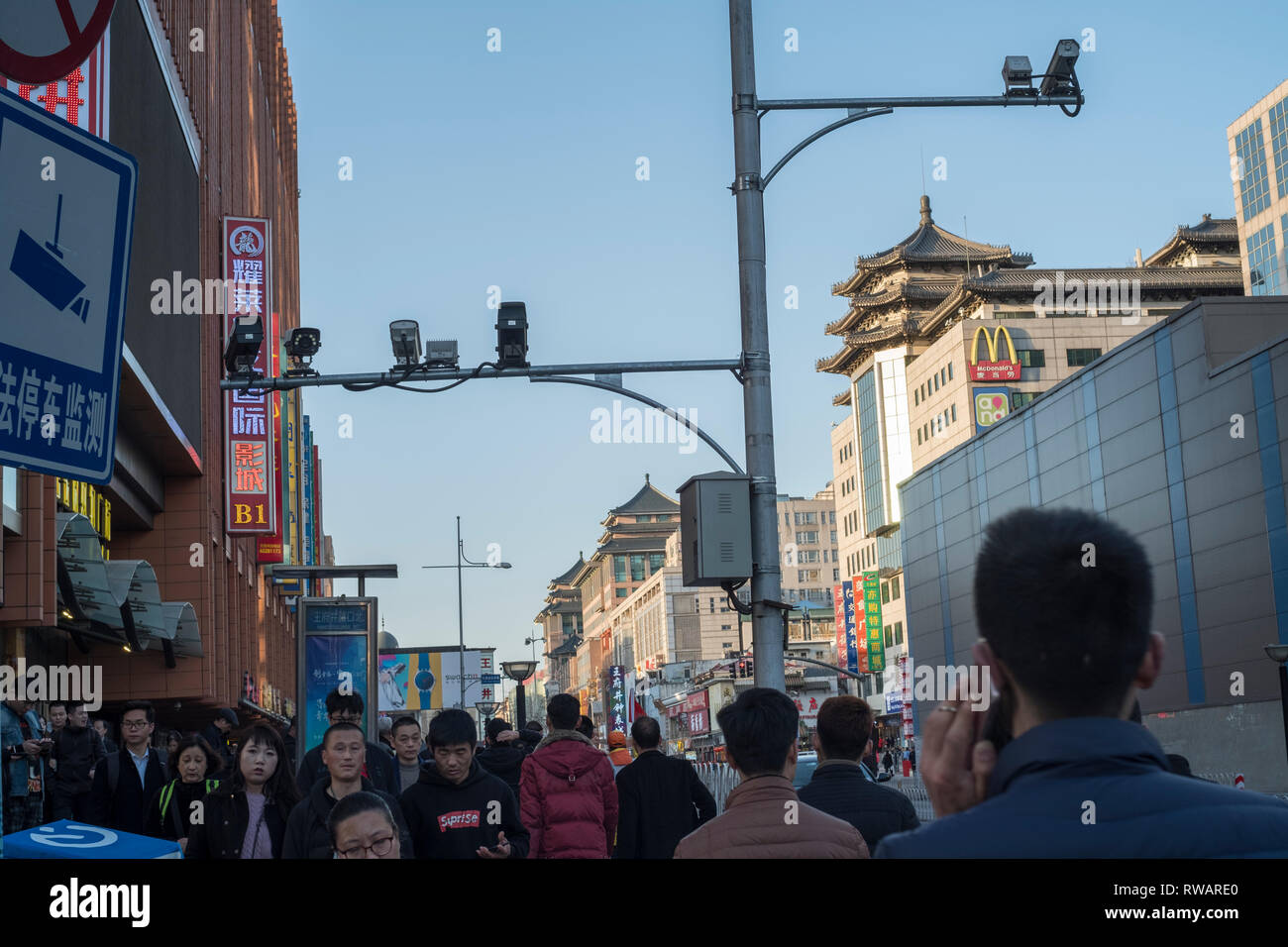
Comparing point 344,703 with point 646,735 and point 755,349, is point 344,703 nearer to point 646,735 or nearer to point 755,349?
point 646,735

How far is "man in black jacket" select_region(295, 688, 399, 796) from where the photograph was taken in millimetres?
8703

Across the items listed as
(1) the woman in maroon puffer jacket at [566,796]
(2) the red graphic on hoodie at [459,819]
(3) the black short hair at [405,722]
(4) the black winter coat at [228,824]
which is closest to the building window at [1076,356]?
(3) the black short hair at [405,722]

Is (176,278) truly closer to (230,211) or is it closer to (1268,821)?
(230,211)

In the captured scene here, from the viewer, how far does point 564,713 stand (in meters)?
8.50

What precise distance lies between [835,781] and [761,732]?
1236mm

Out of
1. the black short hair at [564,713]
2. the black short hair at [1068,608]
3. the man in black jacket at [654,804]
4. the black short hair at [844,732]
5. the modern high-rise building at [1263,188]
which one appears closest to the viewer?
the black short hair at [1068,608]

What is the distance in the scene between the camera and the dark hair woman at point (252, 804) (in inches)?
288

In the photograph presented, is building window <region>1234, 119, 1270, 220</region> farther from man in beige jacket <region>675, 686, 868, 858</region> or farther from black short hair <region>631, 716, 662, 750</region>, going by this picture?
man in beige jacket <region>675, 686, 868, 858</region>

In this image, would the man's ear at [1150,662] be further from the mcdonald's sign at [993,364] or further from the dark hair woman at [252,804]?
the mcdonald's sign at [993,364]

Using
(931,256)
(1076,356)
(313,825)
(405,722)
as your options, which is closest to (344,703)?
(405,722)

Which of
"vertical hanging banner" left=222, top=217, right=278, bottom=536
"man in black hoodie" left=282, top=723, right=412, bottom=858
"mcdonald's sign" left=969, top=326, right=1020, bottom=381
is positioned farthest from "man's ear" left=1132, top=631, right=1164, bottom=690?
"mcdonald's sign" left=969, top=326, right=1020, bottom=381

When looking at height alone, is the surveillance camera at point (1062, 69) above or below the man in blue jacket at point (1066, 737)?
above

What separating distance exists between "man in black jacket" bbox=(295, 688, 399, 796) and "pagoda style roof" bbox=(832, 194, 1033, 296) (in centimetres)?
10156

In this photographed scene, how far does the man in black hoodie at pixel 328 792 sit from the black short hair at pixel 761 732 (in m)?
2.47
